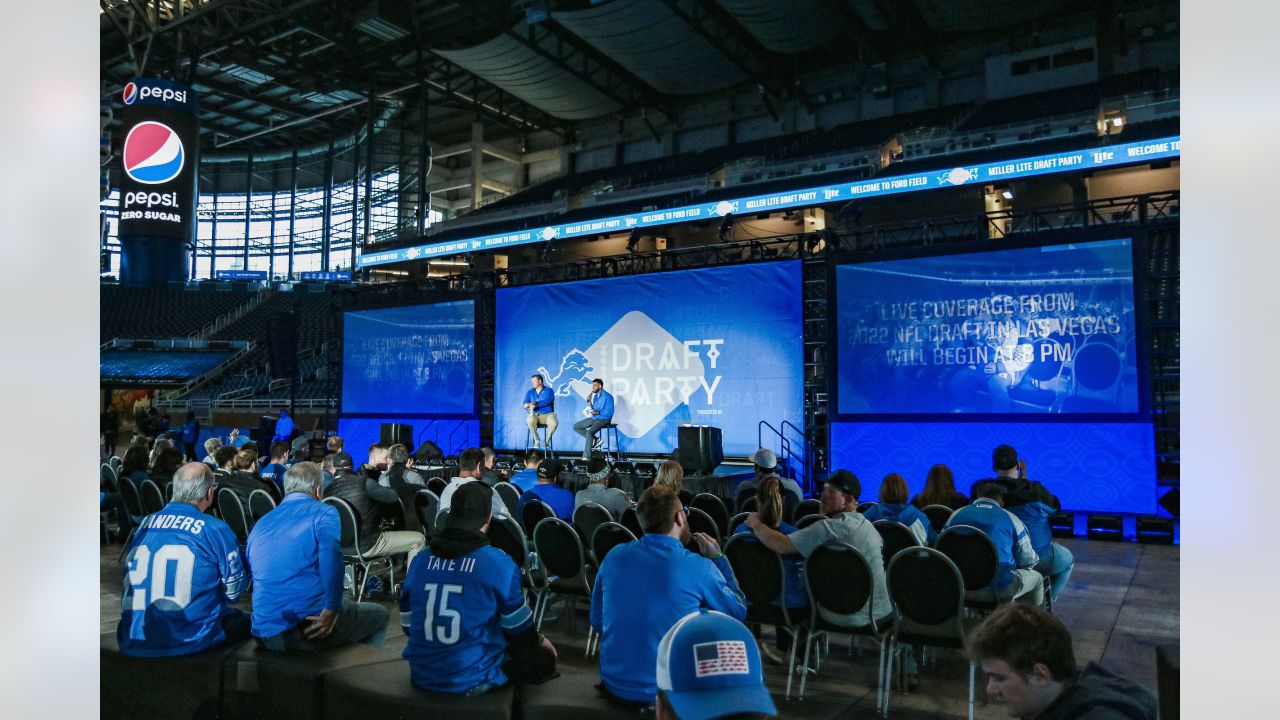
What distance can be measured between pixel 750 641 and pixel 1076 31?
2599cm

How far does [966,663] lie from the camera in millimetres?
4691

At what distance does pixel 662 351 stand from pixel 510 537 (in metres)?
8.02

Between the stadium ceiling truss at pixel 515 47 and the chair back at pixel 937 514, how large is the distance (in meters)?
18.4

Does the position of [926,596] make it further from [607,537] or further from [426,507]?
[426,507]

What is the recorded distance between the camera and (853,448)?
10.9 meters

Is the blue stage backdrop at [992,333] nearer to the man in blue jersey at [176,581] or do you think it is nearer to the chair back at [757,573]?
the chair back at [757,573]

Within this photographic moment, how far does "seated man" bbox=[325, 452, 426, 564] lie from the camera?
19.1 feet

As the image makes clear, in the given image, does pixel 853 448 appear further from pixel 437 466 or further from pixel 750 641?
pixel 750 641

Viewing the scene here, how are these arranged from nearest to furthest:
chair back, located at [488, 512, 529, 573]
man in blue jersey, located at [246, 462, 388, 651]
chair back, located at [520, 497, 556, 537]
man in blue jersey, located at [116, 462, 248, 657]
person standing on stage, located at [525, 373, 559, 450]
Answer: man in blue jersey, located at [116, 462, 248, 657], man in blue jersey, located at [246, 462, 388, 651], chair back, located at [488, 512, 529, 573], chair back, located at [520, 497, 556, 537], person standing on stage, located at [525, 373, 559, 450]

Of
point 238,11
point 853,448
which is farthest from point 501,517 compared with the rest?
point 238,11

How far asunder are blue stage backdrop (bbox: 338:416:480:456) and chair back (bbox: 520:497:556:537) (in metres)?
8.47

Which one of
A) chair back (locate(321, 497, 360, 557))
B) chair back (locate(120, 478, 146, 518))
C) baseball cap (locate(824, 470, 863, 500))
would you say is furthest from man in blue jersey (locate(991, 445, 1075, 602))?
chair back (locate(120, 478, 146, 518))

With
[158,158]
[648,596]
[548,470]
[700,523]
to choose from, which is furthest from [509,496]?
[158,158]

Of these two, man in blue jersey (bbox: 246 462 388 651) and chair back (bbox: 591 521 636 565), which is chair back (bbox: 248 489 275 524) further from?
chair back (bbox: 591 521 636 565)
